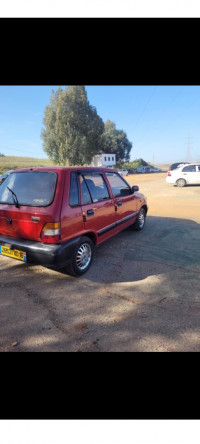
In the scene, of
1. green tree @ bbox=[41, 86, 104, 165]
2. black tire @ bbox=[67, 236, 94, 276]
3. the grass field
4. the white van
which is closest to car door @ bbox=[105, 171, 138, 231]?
black tire @ bbox=[67, 236, 94, 276]

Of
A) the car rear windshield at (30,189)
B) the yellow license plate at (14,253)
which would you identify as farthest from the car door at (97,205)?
the yellow license plate at (14,253)

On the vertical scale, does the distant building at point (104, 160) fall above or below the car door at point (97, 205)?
above

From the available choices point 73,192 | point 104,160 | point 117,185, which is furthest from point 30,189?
point 104,160

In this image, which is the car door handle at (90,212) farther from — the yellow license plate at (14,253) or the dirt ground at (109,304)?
the yellow license plate at (14,253)

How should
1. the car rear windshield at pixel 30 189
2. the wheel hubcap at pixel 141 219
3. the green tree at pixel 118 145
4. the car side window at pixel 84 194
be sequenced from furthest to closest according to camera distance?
1. the green tree at pixel 118 145
2. the wheel hubcap at pixel 141 219
3. the car side window at pixel 84 194
4. the car rear windshield at pixel 30 189

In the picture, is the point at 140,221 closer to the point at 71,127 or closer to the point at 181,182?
the point at 181,182

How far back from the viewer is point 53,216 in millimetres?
2570

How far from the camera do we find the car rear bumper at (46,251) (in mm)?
2604

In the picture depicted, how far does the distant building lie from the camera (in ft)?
139

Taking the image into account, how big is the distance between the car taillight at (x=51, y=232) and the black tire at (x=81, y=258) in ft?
1.32

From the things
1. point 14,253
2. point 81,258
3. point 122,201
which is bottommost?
point 81,258

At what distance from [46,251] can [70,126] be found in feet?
106

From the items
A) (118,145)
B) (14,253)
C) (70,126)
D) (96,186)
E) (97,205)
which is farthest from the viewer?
(118,145)
